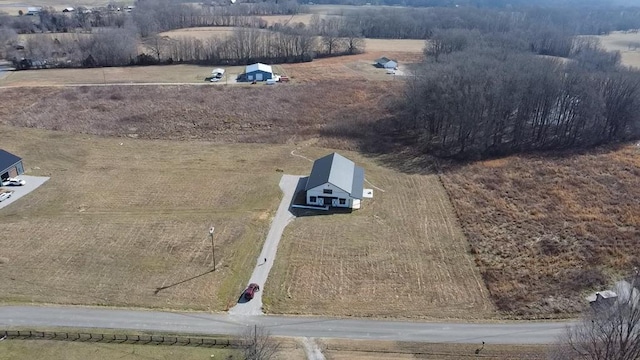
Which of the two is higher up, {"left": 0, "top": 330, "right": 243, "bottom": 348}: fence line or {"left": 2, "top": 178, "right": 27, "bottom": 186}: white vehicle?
{"left": 2, "top": 178, "right": 27, "bottom": 186}: white vehicle

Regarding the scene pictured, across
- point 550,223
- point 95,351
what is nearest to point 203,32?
point 550,223

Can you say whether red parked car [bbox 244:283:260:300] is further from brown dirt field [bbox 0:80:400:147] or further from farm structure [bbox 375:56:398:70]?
farm structure [bbox 375:56:398:70]

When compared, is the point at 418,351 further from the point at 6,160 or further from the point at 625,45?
the point at 625,45

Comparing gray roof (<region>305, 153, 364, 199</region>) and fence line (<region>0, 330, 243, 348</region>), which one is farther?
gray roof (<region>305, 153, 364, 199</region>)

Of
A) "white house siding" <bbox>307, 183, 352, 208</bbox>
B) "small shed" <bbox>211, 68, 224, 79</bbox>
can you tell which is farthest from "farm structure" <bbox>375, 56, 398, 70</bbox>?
"white house siding" <bbox>307, 183, 352, 208</bbox>

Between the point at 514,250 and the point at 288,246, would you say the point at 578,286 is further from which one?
the point at 288,246

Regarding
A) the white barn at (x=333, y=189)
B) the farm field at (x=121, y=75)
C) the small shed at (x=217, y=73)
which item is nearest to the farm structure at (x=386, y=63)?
the farm field at (x=121, y=75)
